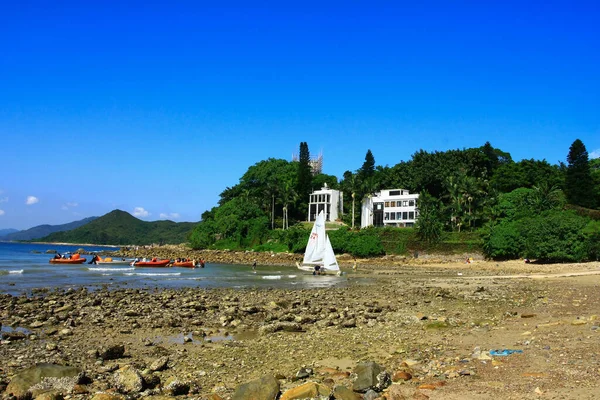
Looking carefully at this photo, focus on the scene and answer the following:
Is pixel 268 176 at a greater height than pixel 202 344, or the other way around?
pixel 268 176

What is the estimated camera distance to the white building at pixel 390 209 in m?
82.8

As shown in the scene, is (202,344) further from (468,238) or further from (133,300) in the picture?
(468,238)

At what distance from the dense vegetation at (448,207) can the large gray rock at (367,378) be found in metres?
50.0

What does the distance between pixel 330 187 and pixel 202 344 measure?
93045mm

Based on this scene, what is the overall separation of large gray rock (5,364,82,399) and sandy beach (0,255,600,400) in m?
0.06

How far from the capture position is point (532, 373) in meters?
8.70

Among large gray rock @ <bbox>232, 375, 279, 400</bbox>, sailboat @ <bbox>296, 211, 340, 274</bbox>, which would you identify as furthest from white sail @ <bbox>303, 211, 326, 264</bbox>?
large gray rock @ <bbox>232, 375, 279, 400</bbox>

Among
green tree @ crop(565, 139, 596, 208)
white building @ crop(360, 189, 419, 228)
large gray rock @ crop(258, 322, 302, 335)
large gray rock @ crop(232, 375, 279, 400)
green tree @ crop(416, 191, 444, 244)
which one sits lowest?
large gray rock @ crop(258, 322, 302, 335)

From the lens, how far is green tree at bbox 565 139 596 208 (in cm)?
7625

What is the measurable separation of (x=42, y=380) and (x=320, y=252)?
123 feet

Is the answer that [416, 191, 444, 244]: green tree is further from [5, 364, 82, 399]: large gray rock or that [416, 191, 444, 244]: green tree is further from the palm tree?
[5, 364, 82, 399]: large gray rock

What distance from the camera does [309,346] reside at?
503 inches

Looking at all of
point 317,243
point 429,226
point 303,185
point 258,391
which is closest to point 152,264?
point 317,243

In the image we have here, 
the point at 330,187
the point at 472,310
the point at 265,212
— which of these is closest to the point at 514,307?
the point at 472,310
